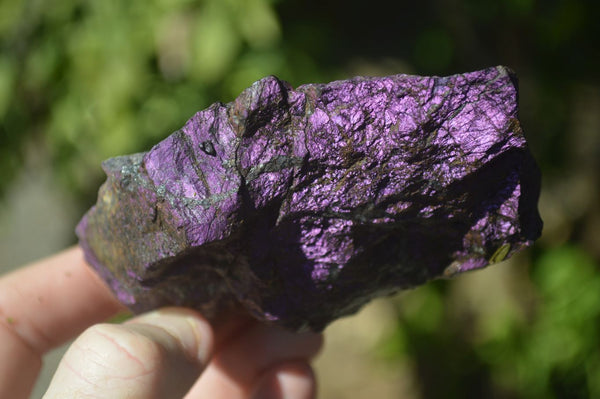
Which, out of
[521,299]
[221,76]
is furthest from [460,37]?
[521,299]

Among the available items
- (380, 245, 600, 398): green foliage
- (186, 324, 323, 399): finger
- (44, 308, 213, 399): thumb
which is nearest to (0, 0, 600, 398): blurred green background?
(380, 245, 600, 398): green foliage

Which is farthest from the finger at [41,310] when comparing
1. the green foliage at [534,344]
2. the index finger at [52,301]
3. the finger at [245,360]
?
the green foliage at [534,344]

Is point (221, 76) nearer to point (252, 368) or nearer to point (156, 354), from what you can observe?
point (252, 368)

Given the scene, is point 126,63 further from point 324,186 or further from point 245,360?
point 324,186

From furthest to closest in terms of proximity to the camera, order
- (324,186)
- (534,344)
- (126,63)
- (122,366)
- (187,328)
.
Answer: (534,344) < (126,63) < (187,328) < (324,186) < (122,366)

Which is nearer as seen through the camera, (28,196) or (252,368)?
(252,368)

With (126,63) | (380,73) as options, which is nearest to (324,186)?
(126,63)

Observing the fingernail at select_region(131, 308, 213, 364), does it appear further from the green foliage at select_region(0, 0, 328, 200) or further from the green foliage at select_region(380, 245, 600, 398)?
the green foliage at select_region(380, 245, 600, 398)
